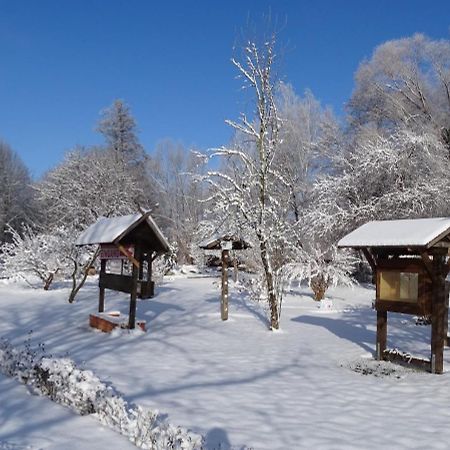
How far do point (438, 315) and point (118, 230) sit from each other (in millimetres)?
7538

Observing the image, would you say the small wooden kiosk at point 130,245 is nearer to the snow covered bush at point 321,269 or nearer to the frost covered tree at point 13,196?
the snow covered bush at point 321,269

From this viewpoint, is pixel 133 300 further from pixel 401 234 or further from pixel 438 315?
pixel 438 315

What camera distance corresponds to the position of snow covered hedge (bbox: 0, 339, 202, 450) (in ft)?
14.9

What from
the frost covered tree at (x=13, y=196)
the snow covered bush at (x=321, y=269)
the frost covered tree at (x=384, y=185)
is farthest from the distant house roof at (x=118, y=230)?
the frost covered tree at (x=13, y=196)

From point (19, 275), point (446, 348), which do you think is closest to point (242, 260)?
point (19, 275)

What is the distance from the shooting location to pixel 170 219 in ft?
141

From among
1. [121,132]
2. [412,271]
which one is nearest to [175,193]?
[121,132]

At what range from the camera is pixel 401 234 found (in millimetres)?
8945

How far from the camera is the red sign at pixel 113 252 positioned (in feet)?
41.0

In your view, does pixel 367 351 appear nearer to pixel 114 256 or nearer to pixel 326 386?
pixel 326 386

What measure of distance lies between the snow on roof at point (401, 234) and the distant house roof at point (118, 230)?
5045mm

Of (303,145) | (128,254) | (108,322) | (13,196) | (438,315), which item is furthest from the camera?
(13,196)

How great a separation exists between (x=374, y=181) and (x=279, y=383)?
15771 mm

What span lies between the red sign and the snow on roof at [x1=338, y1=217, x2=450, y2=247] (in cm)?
553
